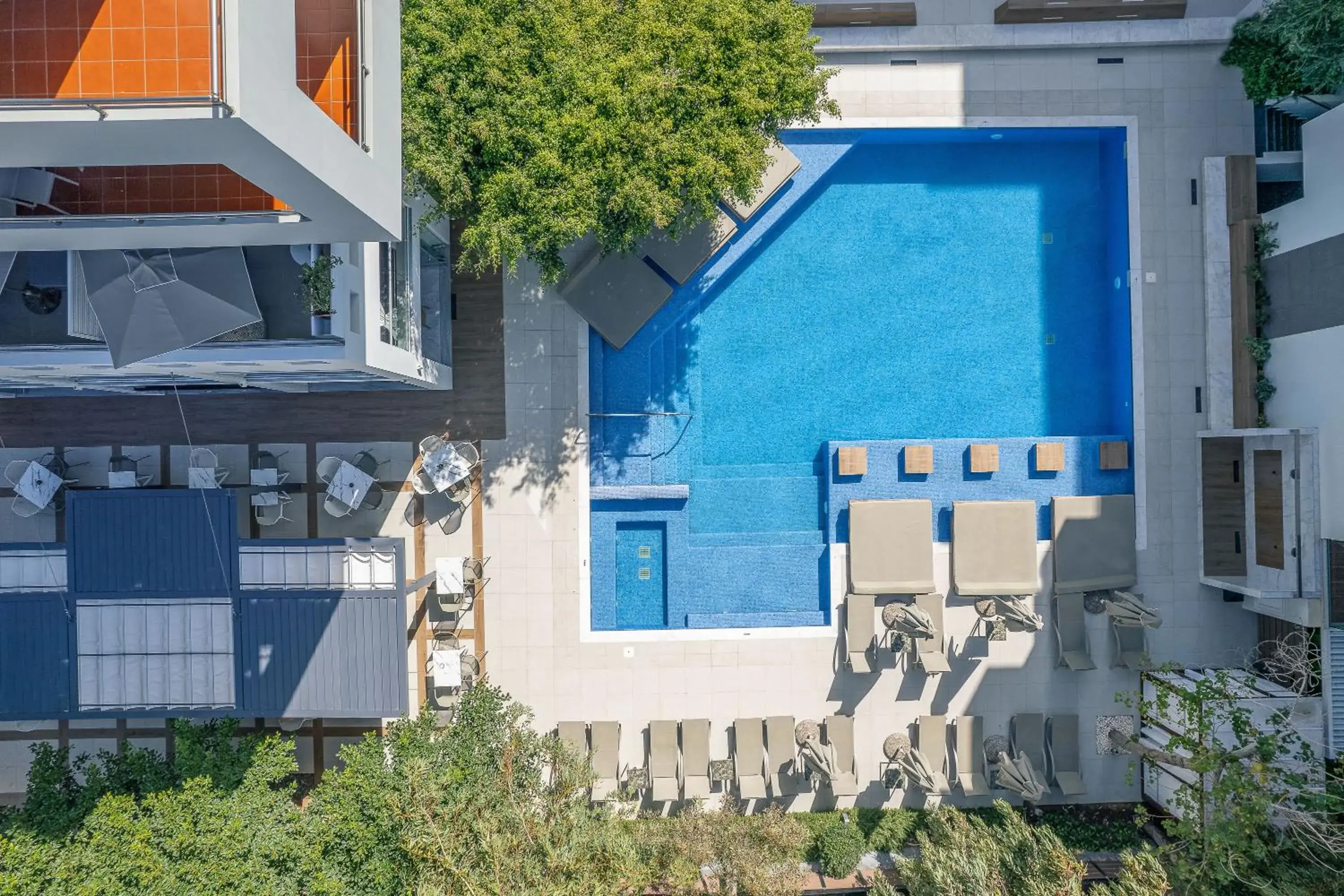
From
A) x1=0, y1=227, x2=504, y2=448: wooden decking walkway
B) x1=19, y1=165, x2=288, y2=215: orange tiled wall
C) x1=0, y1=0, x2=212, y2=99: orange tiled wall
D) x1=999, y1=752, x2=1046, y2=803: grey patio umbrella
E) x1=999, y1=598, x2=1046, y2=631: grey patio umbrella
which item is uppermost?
x1=0, y1=0, x2=212, y2=99: orange tiled wall

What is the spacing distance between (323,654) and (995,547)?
1212 centimetres

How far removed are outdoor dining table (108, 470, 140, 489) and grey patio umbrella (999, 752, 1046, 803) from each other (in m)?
16.7

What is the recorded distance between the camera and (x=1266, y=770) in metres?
11.3

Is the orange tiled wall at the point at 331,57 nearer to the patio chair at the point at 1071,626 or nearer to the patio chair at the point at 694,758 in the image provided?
the patio chair at the point at 694,758

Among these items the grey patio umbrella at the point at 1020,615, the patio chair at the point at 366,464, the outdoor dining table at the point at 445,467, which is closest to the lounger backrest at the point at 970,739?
the grey patio umbrella at the point at 1020,615

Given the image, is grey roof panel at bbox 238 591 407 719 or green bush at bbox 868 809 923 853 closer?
grey roof panel at bbox 238 591 407 719

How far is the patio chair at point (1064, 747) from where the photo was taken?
46.2 ft

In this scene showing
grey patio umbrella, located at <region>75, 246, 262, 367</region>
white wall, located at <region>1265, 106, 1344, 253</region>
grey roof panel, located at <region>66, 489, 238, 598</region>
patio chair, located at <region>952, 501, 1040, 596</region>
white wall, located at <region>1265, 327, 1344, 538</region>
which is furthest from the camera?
patio chair, located at <region>952, 501, 1040, 596</region>

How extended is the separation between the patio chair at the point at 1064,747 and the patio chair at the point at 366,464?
13.7 metres

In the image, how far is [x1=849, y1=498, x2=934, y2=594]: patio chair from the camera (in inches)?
551

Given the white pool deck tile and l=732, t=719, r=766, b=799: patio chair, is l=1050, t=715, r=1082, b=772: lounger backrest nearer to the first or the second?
the white pool deck tile

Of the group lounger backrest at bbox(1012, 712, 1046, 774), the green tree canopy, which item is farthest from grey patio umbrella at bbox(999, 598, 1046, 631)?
the green tree canopy

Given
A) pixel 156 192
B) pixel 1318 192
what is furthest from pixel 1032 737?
pixel 156 192

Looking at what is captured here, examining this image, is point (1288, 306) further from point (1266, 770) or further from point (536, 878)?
point (536, 878)
